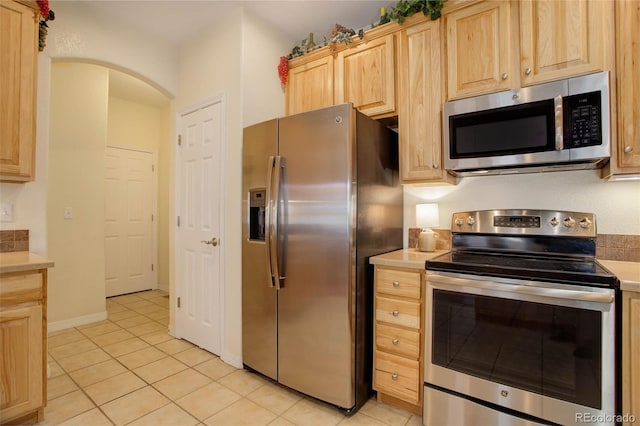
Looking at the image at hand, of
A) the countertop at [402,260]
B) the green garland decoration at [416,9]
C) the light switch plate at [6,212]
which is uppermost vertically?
the green garland decoration at [416,9]

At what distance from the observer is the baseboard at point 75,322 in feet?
10.2

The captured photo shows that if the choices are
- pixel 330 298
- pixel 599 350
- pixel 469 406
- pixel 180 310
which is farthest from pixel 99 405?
pixel 599 350

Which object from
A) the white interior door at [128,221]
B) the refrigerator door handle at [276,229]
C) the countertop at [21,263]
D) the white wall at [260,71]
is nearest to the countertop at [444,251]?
the refrigerator door handle at [276,229]

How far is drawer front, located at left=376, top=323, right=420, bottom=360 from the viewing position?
1.78 meters

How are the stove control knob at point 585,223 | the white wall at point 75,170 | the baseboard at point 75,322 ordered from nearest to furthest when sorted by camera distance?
the stove control knob at point 585,223 < the white wall at point 75,170 < the baseboard at point 75,322

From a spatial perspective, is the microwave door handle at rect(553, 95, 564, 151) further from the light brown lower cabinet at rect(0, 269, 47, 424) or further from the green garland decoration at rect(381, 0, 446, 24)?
the light brown lower cabinet at rect(0, 269, 47, 424)

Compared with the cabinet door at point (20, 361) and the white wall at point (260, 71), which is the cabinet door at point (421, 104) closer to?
the white wall at point (260, 71)

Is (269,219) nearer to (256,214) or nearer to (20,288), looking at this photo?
(256,214)

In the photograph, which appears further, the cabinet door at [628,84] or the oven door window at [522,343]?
the cabinet door at [628,84]

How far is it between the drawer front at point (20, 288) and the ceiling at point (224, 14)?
2.10 metres

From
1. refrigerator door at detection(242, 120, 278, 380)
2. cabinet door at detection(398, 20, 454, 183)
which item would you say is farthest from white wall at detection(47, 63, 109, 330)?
cabinet door at detection(398, 20, 454, 183)

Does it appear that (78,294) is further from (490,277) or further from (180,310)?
(490,277)

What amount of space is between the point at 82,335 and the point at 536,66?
168 inches

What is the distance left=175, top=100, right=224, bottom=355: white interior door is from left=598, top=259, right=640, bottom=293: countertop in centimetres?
245
